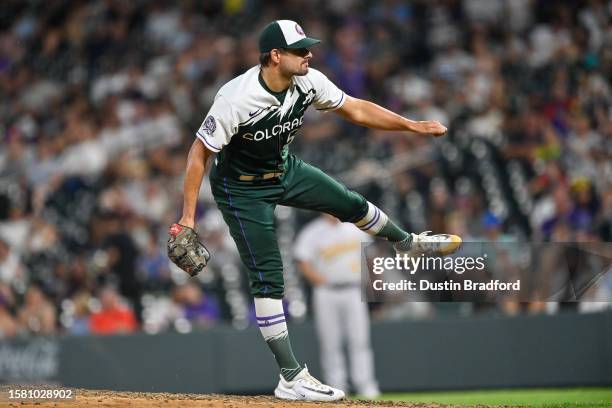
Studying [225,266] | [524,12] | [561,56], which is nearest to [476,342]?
[225,266]

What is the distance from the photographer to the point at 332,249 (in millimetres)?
12734

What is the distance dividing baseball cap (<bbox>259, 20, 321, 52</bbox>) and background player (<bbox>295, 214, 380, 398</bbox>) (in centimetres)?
536

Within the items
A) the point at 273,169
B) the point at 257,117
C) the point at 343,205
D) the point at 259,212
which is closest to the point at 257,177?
the point at 273,169

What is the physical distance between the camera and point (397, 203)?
1397 centimetres

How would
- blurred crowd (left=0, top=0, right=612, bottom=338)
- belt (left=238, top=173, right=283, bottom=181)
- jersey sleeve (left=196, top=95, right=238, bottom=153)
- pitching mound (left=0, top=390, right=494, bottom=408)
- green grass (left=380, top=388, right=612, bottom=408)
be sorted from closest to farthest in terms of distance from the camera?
1. jersey sleeve (left=196, top=95, right=238, bottom=153)
2. pitching mound (left=0, top=390, right=494, bottom=408)
3. belt (left=238, top=173, right=283, bottom=181)
4. green grass (left=380, top=388, right=612, bottom=408)
5. blurred crowd (left=0, top=0, right=612, bottom=338)

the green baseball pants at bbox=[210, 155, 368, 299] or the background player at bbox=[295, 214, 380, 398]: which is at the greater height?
the green baseball pants at bbox=[210, 155, 368, 299]

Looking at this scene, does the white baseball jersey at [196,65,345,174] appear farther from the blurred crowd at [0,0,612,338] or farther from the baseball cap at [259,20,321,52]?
the blurred crowd at [0,0,612,338]

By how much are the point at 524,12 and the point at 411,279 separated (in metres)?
9.42

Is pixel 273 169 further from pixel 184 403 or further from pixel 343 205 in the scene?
pixel 184 403

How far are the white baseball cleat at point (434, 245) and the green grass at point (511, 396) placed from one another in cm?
275

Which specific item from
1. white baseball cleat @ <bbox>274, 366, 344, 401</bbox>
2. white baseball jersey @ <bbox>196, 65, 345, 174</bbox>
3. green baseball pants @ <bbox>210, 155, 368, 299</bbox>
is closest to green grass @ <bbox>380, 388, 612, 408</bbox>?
white baseball cleat @ <bbox>274, 366, 344, 401</bbox>

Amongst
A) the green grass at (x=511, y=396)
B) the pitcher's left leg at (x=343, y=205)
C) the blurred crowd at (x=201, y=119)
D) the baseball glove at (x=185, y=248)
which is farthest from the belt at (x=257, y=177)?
the blurred crowd at (x=201, y=119)

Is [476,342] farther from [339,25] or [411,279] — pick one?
[339,25]

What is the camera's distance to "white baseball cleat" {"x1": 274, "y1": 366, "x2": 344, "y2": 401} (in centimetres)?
791
